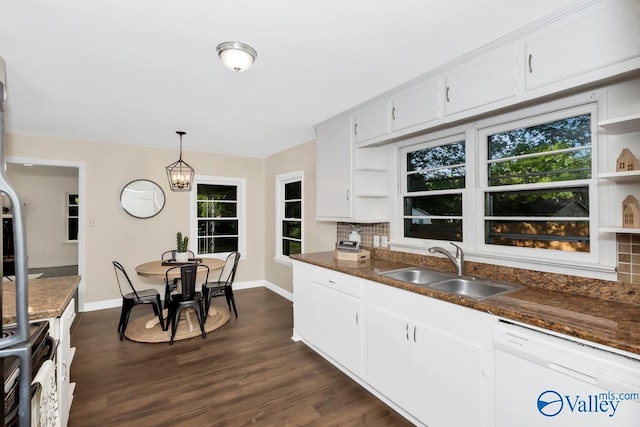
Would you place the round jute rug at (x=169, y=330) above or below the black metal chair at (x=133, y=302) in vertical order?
below

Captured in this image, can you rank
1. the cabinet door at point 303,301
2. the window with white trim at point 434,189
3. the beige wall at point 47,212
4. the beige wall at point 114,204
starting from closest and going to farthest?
the window with white trim at point 434,189 → the cabinet door at point 303,301 → the beige wall at point 114,204 → the beige wall at point 47,212

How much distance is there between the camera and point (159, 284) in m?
4.81

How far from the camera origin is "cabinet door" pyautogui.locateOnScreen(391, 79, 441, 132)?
2338 millimetres

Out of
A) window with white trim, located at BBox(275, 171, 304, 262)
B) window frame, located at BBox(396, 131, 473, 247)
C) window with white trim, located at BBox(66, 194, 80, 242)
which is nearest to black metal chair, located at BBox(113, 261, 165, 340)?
window with white trim, located at BBox(275, 171, 304, 262)

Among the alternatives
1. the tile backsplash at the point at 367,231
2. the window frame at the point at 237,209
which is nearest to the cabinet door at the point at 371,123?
the tile backsplash at the point at 367,231

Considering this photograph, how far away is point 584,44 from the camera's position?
5.27 feet

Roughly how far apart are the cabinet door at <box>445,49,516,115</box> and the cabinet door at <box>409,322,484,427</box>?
1.47 meters

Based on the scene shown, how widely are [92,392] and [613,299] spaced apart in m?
3.55

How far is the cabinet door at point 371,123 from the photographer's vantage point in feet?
9.11

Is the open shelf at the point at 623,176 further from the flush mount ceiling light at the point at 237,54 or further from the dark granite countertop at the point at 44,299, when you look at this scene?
the dark granite countertop at the point at 44,299

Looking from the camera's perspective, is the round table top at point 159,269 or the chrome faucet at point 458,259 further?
the round table top at point 159,269

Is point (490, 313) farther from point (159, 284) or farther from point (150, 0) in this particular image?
point (159, 284)

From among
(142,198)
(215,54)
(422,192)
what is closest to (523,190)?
(422,192)

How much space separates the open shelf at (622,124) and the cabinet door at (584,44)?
0.97 feet
